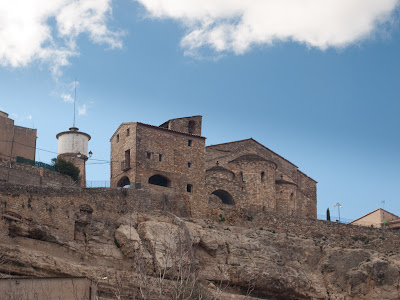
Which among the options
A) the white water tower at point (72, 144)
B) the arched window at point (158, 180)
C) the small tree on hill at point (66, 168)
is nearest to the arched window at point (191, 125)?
the arched window at point (158, 180)

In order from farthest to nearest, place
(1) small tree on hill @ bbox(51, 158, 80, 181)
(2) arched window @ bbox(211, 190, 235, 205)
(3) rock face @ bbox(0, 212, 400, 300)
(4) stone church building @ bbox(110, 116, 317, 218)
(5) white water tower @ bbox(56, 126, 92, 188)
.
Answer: (2) arched window @ bbox(211, 190, 235, 205)
(5) white water tower @ bbox(56, 126, 92, 188)
(4) stone church building @ bbox(110, 116, 317, 218)
(1) small tree on hill @ bbox(51, 158, 80, 181)
(3) rock face @ bbox(0, 212, 400, 300)

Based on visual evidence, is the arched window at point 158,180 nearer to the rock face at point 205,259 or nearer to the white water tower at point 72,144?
the rock face at point 205,259

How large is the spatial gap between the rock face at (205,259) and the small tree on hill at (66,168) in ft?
22.5

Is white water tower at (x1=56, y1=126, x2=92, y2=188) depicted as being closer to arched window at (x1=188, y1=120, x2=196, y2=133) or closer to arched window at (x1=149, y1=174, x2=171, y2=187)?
arched window at (x1=149, y1=174, x2=171, y2=187)

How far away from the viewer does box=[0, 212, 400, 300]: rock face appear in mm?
43344

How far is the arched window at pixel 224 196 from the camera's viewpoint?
60.9 metres

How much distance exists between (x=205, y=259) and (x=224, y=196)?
11.5 meters

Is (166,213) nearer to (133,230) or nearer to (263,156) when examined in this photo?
(133,230)

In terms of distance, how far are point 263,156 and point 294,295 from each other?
60.4 feet

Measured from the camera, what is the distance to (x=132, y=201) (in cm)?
5247

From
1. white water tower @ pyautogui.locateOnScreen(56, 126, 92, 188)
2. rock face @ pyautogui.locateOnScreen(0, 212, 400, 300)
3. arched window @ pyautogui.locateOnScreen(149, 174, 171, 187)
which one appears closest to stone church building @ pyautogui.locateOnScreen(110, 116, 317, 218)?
arched window @ pyautogui.locateOnScreen(149, 174, 171, 187)

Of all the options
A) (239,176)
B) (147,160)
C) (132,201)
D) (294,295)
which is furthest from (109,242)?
(239,176)

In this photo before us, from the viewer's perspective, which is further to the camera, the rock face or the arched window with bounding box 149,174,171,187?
the arched window with bounding box 149,174,171,187

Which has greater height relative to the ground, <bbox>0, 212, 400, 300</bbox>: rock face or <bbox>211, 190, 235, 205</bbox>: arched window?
<bbox>211, 190, 235, 205</bbox>: arched window
